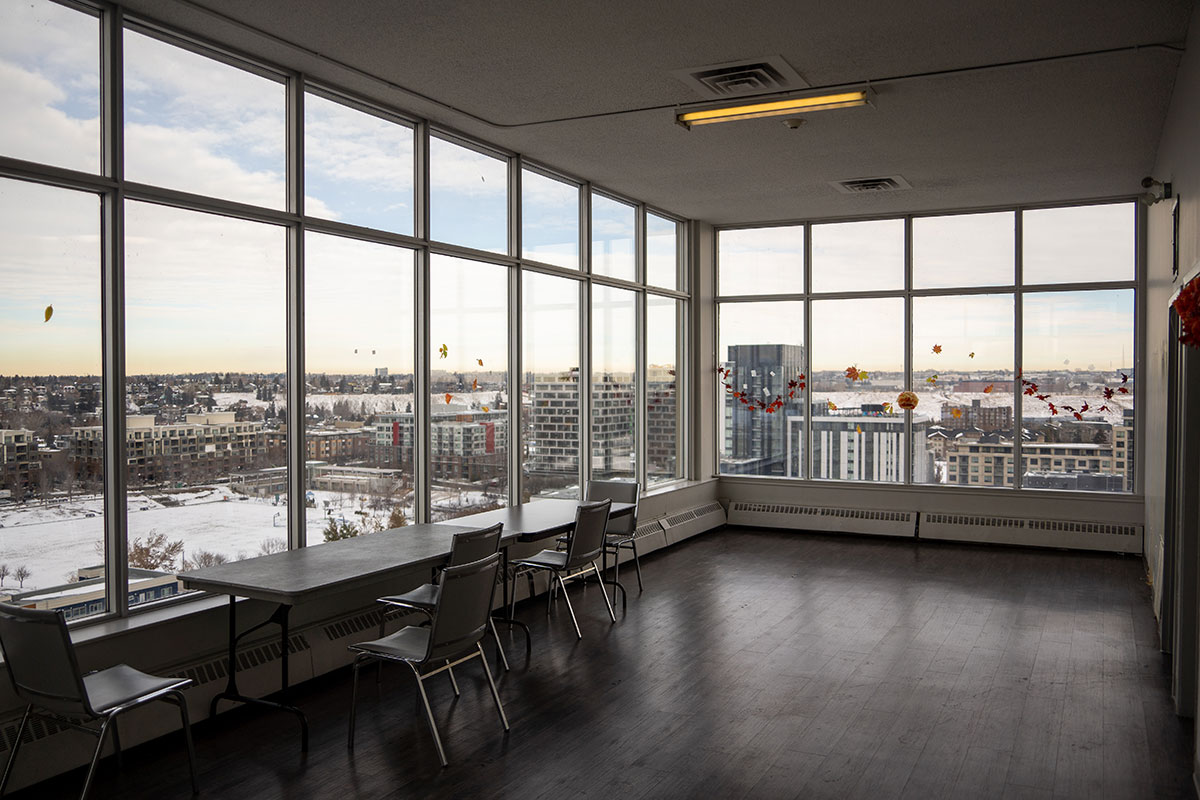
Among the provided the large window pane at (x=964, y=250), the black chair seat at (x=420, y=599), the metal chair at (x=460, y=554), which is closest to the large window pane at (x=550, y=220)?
the metal chair at (x=460, y=554)

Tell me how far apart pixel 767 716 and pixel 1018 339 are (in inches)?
253

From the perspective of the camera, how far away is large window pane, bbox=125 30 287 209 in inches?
178

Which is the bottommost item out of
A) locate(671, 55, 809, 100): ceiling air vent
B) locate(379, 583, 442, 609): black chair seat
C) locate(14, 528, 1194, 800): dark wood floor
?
locate(14, 528, 1194, 800): dark wood floor

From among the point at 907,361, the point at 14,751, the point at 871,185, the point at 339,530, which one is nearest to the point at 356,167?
the point at 339,530

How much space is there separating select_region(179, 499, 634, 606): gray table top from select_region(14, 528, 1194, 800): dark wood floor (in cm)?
74

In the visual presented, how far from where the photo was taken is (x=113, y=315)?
435 cm

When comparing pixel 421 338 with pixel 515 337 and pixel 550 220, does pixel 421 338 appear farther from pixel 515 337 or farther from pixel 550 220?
pixel 550 220

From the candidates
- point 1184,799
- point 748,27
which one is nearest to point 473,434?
point 748,27

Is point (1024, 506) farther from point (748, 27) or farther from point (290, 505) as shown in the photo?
point (290, 505)

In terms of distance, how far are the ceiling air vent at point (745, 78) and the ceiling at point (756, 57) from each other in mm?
89

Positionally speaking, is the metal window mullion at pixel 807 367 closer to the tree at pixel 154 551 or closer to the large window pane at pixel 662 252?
the large window pane at pixel 662 252

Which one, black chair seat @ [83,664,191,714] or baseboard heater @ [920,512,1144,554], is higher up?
black chair seat @ [83,664,191,714]

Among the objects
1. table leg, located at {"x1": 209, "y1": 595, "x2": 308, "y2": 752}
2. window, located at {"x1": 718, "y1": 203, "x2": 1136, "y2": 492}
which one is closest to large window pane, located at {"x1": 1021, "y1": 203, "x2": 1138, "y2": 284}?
window, located at {"x1": 718, "y1": 203, "x2": 1136, "y2": 492}

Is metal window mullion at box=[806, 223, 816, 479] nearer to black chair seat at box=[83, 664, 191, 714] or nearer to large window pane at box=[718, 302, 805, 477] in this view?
large window pane at box=[718, 302, 805, 477]
